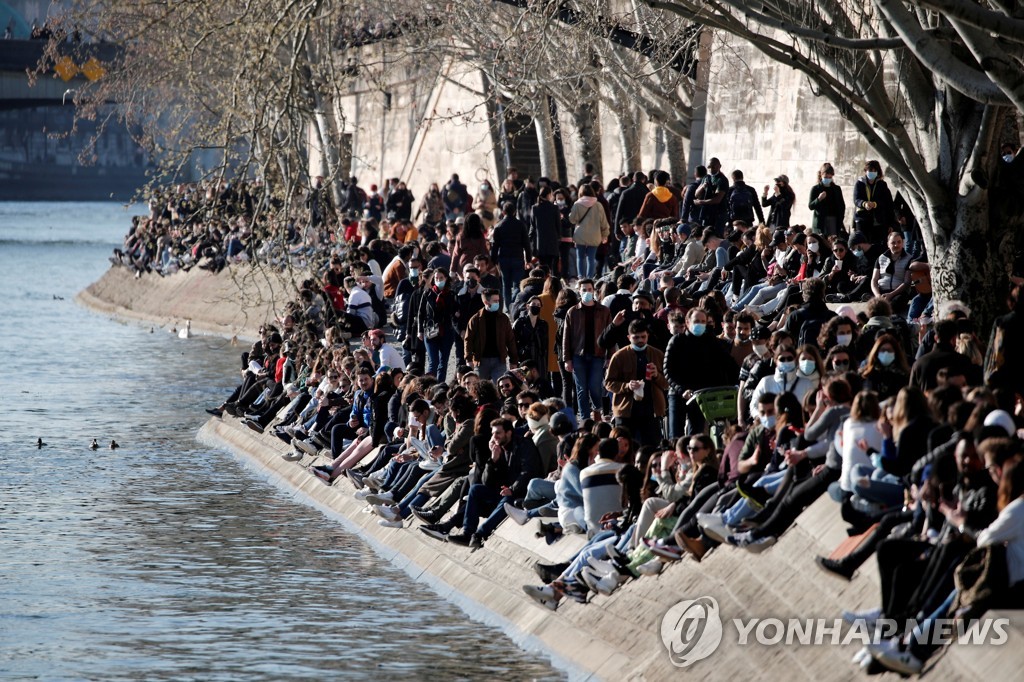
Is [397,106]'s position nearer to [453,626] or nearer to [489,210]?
[489,210]

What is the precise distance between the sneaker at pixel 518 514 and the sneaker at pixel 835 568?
5.79m

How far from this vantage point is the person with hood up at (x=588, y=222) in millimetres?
29125

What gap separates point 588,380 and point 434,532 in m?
2.43

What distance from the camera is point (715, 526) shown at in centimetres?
1398

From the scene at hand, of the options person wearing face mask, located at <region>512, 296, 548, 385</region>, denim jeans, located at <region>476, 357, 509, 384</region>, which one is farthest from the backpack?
denim jeans, located at <region>476, 357, 509, 384</region>

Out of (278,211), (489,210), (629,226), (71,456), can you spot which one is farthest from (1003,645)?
(489,210)

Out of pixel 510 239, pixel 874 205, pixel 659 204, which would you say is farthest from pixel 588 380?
pixel 659 204

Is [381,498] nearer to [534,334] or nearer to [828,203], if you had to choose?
[534,334]

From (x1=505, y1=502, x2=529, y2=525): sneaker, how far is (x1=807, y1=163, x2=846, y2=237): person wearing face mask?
790 cm

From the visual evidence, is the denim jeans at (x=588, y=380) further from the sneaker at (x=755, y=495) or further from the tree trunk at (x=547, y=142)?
the tree trunk at (x=547, y=142)

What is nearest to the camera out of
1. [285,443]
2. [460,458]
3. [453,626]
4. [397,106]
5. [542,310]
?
[453,626]

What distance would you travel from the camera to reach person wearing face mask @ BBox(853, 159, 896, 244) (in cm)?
2262

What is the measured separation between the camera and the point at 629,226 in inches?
1125

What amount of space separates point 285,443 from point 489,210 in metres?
14.1
